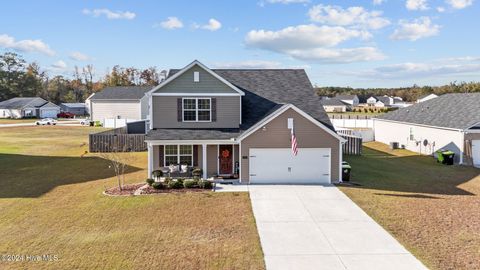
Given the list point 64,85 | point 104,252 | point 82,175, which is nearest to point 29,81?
point 64,85

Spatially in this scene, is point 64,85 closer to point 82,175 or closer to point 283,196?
point 82,175

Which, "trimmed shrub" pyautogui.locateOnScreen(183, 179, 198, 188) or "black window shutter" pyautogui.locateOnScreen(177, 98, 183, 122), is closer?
"trimmed shrub" pyautogui.locateOnScreen(183, 179, 198, 188)

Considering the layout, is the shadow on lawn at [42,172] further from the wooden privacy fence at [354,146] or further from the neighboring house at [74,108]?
the neighboring house at [74,108]

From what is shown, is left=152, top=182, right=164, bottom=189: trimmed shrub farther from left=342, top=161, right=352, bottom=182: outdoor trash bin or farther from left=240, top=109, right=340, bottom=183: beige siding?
left=342, top=161, right=352, bottom=182: outdoor trash bin

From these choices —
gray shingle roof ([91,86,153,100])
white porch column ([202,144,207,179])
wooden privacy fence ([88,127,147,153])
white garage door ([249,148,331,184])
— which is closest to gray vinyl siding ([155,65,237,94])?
white porch column ([202,144,207,179])

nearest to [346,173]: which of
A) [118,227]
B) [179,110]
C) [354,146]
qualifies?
[179,110]

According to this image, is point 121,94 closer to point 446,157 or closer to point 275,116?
point 275,116

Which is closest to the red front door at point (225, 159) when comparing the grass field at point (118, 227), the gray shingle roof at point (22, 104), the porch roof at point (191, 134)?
the porch roof at point (191, 134)
